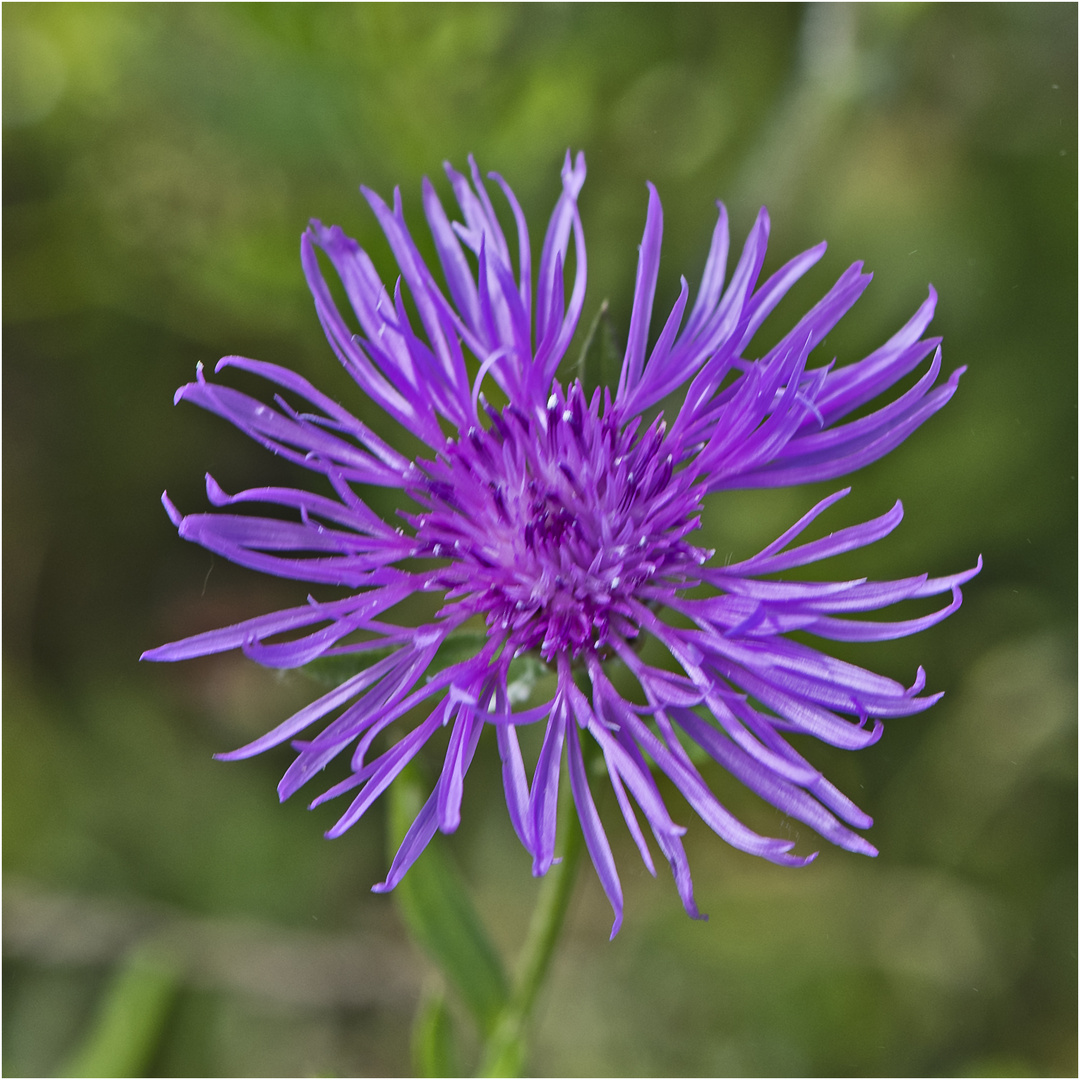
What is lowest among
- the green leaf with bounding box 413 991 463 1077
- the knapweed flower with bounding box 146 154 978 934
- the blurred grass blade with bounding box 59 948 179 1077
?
the blurred grass blade with bounding box 59 948 179 1077

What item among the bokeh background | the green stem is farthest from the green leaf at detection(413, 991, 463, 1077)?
the bokeh background

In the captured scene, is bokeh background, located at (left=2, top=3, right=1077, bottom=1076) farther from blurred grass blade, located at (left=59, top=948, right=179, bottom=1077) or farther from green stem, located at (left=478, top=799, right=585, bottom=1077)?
green stem, located at (left=478, top=799, right=585, bottom=1077)

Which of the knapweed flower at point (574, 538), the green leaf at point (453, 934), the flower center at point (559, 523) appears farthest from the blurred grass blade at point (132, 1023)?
the flower center at point (559, 523)

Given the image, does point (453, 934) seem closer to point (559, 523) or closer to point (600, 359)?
point (559, 523)

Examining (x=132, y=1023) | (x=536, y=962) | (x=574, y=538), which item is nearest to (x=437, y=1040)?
(x=536, y=962)

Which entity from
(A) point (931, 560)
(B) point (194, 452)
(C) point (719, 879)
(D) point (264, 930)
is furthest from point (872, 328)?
(D) point (264, 930)

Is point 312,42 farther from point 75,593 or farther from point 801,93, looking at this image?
point 75,593
